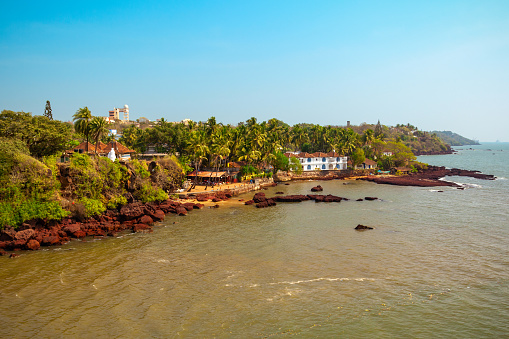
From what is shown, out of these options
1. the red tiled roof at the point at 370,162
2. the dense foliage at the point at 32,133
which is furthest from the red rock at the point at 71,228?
the red tiled roof at the point at 370,162

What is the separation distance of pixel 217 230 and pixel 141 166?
1906 cm

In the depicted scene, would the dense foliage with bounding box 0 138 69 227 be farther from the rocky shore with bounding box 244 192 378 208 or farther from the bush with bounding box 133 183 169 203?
the rocky shore with bounding box 244 192 378 208

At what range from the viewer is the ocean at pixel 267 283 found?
19297mm

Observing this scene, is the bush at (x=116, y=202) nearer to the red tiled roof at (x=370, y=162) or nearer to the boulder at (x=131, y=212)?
the boulder at (x=131, y=212)

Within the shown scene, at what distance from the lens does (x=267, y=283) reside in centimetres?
2467

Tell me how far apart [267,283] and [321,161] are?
7672cm

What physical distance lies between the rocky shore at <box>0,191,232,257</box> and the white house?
172ft

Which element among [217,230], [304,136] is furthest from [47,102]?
[304,136]

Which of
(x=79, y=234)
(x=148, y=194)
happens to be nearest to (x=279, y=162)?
(x=148, y=194)

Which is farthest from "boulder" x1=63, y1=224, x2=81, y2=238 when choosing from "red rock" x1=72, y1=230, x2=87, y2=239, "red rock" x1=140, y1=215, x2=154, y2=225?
"red rock" x1=140, y1=215, x2=154, y2=225

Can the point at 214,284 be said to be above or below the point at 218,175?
below

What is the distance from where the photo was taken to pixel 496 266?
2806 cm

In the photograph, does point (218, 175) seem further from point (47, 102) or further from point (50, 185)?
point (47, 102)

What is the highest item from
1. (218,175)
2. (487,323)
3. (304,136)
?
(304,136)
